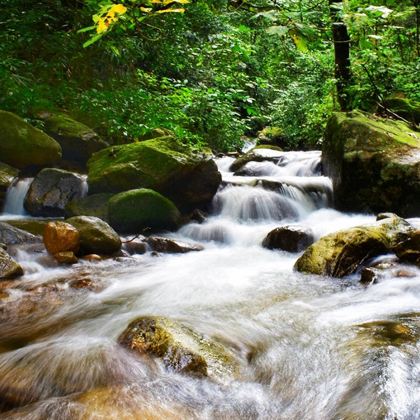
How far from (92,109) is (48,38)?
153cm

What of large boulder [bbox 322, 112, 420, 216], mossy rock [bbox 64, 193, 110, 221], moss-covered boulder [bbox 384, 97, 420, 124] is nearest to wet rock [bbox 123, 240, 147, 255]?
mossy rock [bbox 64, 193, 110, 221]

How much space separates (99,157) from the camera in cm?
881

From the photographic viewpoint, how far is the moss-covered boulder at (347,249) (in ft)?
16.3

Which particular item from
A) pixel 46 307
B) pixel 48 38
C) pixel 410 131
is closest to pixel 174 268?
pixel 46 307

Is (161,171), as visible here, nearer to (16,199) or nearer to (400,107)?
(16,199)

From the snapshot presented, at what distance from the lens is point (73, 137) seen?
9.87 meters

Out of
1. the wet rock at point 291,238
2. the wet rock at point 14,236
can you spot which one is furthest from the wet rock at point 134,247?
the wet rock at point 291,238

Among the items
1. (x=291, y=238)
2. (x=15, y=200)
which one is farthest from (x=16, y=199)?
(x=291, y=238)

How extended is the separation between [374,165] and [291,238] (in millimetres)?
2101

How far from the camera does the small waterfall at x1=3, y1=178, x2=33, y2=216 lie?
7.98 m

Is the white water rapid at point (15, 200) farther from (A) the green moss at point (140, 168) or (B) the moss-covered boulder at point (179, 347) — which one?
(B) the moss-covered boulder at point (179, 347)

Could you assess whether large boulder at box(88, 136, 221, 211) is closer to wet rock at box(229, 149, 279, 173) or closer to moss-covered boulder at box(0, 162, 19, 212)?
moss-covered boulder at box(0, 162, 19, 212)

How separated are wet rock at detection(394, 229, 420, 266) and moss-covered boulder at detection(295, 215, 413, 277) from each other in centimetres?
10

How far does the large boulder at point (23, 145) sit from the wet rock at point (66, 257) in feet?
12.4
